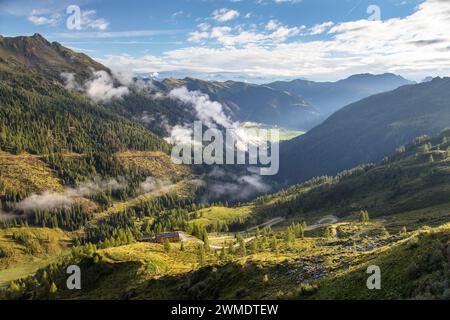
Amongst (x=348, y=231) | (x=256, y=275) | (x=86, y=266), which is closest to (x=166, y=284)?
(x=256, y=275)

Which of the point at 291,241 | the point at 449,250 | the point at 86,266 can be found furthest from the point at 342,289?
the point at 86,266

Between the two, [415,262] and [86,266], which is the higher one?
[415,262]
